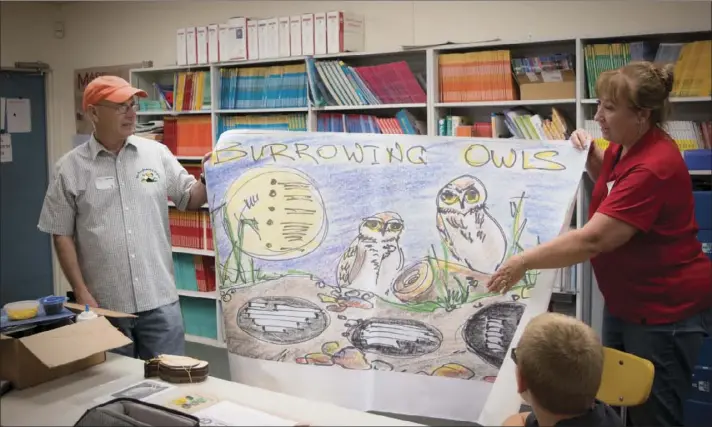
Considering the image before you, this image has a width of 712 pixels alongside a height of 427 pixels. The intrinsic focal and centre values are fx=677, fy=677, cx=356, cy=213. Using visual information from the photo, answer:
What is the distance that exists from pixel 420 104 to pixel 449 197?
173cm

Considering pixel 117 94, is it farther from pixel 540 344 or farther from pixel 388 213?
pixel 540 344

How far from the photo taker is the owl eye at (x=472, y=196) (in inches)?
85.3

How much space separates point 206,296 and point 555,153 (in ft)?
10.1

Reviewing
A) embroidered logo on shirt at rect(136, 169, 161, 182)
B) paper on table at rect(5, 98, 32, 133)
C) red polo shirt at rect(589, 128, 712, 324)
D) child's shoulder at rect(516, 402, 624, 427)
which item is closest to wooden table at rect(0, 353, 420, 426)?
child's shoulder at rect(516, 402, 624, 427)

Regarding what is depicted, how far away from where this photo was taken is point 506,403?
1.95 meters

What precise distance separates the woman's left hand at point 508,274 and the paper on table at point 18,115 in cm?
482

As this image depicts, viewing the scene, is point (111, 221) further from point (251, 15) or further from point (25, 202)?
point (25, 202)

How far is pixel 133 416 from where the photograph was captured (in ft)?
5.42

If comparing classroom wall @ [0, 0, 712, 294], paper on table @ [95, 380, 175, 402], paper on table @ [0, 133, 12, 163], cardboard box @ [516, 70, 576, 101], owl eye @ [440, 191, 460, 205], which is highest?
classroom wall @ [0, 0, 712, 294]

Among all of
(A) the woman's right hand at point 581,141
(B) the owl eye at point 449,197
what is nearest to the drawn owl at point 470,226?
(B) the owl eye at point 449,197

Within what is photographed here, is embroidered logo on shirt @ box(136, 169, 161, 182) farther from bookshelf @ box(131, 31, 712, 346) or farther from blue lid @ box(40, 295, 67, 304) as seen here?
bookshelf @ box(131, 31, 712, 346)

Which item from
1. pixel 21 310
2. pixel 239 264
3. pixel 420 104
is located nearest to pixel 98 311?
pixel 21 310

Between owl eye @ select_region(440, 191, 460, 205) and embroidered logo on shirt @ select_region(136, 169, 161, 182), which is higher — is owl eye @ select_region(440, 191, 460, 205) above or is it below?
below

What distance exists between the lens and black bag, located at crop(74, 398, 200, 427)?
1567 millimetres
